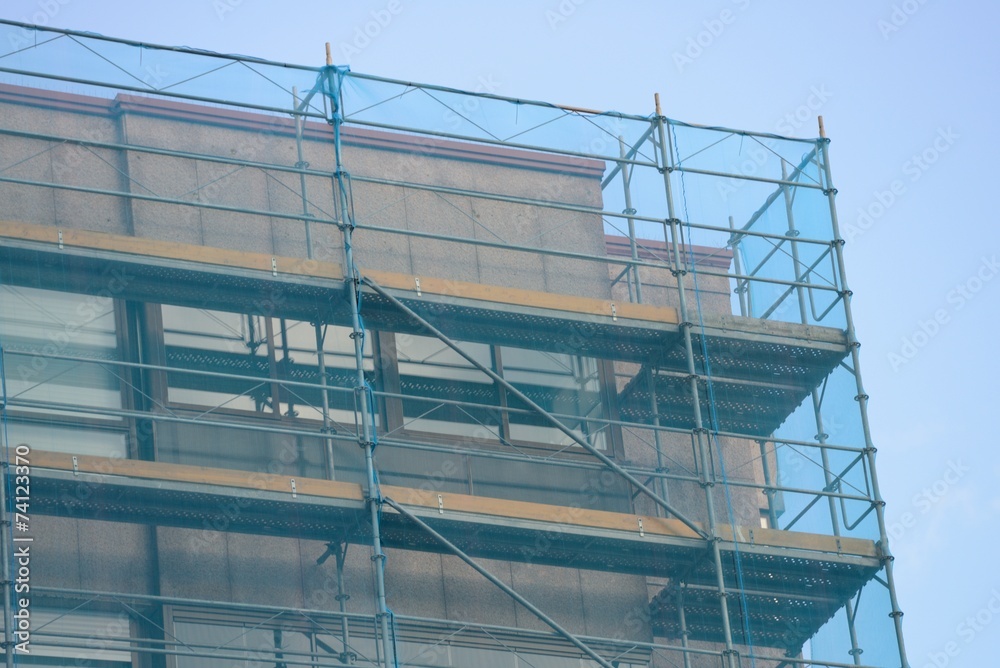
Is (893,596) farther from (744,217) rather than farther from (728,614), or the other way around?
(744,217)

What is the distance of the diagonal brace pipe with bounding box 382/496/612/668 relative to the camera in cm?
1886

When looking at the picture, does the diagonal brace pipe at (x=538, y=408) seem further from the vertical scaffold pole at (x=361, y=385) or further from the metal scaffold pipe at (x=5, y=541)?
the metal scaffold pipe at (x=5, y=541)

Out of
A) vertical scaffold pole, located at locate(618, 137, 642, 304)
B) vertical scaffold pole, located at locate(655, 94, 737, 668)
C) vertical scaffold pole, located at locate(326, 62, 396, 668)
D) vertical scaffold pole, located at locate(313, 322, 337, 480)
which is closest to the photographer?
vertical scaffold pole, located at locate(326, 62, 396, 668)

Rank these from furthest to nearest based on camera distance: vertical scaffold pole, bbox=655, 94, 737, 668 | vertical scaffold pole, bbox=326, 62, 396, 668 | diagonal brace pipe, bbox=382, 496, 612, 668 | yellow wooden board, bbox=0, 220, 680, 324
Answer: vertical scaffold pole, bbox=655, 94, 737, 668, yellow wooden board, bbox=0, 220, 680, 324, diagonal brace pipe, bbox=382, 496, 612, 668, vertical scaffold pole, bbox=326, 62, 396, 668

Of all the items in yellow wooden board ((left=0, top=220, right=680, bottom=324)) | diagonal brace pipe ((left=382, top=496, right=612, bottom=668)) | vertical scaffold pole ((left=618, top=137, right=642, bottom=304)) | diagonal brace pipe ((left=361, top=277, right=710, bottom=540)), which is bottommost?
diagonal brace pipe ((left=382, top=496, right=612, bottom=668))

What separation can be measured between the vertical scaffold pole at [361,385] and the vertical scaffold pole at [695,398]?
3332 mm

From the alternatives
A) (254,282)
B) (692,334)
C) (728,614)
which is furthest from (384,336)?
(728,614)

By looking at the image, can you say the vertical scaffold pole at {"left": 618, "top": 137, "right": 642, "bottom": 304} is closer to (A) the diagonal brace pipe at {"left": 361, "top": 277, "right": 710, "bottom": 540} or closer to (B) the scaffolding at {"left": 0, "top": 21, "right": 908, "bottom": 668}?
(B) the scaffolding at {"left": 0, "top": 21, "right": 908, "bottom": 668}

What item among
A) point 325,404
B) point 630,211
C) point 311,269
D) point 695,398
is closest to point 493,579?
point 325,404

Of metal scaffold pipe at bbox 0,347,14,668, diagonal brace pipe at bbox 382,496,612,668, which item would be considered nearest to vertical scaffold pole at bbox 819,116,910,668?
diagonal brace pipe at bbox 382,496,612,668

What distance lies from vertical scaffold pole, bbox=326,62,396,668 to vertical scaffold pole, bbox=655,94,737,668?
3.33m

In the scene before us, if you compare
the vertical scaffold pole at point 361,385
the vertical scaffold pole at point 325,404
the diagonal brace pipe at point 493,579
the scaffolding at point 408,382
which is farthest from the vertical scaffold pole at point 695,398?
the vertical scaffold pole at point 325,404

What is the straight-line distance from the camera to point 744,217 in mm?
22703

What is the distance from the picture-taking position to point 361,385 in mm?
19234
